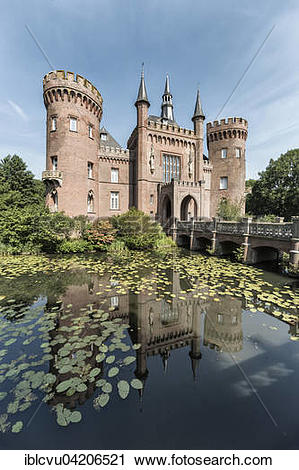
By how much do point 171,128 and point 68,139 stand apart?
512 inches

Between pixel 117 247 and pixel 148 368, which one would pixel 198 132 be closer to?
pixel 117 247

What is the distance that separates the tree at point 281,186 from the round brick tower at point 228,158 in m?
6.58

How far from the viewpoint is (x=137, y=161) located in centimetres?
2341

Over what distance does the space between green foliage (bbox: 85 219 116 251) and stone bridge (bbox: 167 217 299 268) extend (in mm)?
7490

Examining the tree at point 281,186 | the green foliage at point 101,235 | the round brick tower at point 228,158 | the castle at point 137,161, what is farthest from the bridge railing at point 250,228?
the tree at point 281,186

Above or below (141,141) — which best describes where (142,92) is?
above

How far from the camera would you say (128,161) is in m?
24.5

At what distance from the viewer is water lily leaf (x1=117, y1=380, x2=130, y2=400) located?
2.92 meters

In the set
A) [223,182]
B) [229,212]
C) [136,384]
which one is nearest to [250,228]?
[229,212]

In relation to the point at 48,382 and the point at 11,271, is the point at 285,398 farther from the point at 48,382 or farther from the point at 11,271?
the point at 11,271

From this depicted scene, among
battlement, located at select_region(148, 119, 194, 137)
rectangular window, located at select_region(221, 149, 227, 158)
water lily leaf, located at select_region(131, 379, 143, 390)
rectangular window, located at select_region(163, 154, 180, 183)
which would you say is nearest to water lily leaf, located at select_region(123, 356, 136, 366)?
water lily leaf, located at select_region(131, 379, 143, 390)

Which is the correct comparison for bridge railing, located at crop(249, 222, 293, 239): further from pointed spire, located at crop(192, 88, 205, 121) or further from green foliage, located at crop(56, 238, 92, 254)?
pointed spire, located at crop(192, 88, 205, 121)

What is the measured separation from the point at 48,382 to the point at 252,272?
970 centimetres
